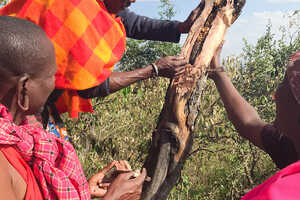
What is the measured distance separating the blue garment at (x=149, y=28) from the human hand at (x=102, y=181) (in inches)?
42.2

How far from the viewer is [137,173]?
169cm

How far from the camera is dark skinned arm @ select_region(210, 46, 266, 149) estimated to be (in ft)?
6.32

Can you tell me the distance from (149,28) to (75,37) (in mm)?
832

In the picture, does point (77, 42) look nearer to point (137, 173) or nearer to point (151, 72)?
point (151, 72)

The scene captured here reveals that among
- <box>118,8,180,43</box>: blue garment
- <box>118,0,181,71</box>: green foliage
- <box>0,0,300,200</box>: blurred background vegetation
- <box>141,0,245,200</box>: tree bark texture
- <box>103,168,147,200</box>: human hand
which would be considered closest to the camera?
<box>103,168,147,200</box>: human hand

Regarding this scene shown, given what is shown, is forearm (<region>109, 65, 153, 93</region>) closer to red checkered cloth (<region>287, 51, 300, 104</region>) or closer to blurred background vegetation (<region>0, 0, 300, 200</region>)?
red checkered cloth (<region>287, 51, 300, 104</region>)

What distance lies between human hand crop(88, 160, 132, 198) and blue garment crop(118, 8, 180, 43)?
1073 mm

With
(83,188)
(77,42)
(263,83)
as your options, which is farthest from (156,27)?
(263,83)

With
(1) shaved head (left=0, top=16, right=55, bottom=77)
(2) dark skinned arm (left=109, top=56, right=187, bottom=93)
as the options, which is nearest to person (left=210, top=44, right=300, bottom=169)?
(2) dark skinned arm (left=109, top=56, right=187, bottom=93)

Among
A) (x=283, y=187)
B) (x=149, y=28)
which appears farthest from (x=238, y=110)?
(x=283, y=187)

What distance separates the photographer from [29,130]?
→ 1241mm

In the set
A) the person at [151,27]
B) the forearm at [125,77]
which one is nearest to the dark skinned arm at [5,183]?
the forearm at [125,77]

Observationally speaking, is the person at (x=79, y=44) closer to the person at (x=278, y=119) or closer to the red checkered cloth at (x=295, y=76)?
the person at (x=278, y=119)

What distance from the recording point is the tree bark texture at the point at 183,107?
6.22ft
